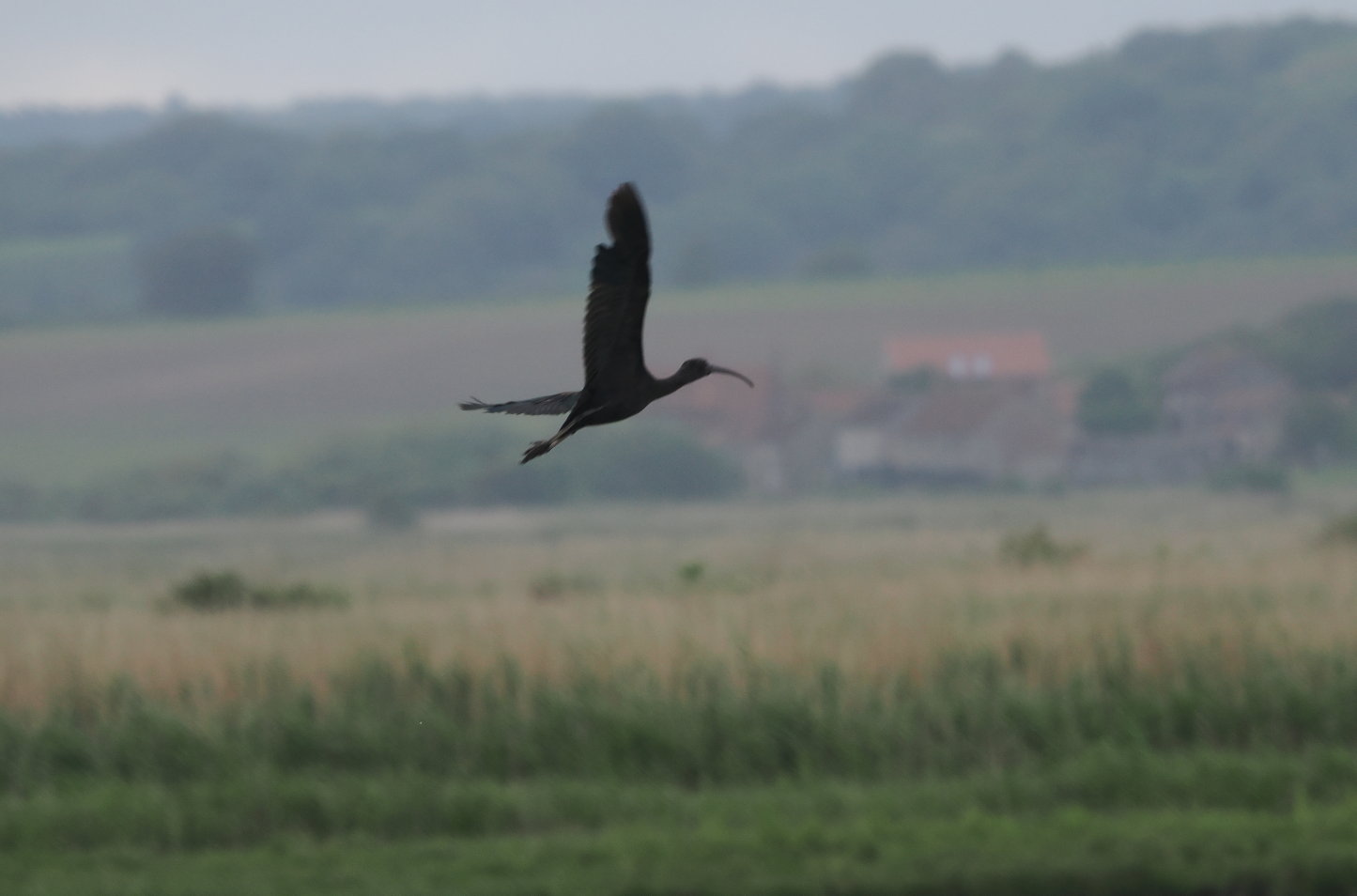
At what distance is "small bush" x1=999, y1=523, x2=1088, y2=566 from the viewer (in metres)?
35.2

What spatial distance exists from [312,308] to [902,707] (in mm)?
95431

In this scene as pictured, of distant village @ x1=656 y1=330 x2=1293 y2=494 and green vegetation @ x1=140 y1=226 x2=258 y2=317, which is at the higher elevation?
green vegetation @ x1=140 y1=226 x2=258 y2=317

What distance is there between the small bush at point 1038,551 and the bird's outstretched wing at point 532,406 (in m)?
32.3

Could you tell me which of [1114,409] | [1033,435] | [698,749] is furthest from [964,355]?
[1114,409]

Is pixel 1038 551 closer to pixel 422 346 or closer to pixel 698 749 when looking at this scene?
pixel 698 749

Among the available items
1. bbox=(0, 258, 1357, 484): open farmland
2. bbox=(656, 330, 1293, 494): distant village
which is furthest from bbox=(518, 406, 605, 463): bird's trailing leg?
bbox=(656, 330, 1293, 494): distant village

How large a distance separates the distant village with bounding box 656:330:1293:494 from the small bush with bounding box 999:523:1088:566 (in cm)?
4680

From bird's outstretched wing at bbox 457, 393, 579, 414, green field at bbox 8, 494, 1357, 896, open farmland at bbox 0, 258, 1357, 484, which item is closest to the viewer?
bird's outstretched wing at bbox 457, 393, 579, 414

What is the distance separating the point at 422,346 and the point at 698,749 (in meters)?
73.7

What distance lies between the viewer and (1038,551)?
→ 36312mm

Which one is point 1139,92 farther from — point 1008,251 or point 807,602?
point 807,602

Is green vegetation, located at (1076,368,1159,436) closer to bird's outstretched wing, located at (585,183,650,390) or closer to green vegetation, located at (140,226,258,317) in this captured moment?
green vegetation, located at (140,226,258,317)

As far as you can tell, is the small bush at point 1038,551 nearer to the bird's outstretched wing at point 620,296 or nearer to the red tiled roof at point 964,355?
the red tiled roof at point 964,355

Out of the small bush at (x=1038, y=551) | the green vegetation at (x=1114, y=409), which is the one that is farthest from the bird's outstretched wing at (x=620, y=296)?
the green vegetation at (x=1114, y=409)
